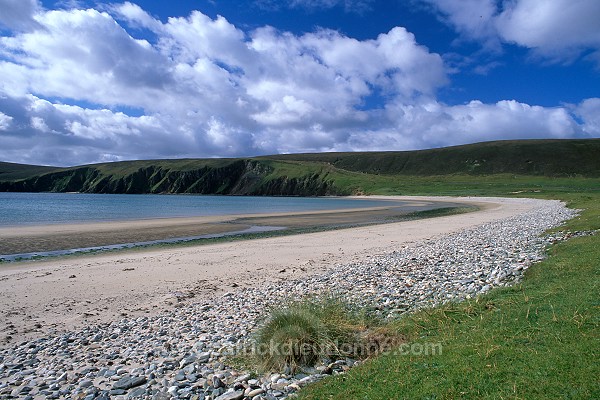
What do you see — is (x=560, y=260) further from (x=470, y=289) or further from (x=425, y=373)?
(x=425, y=373)

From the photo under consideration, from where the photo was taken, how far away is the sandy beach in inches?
480

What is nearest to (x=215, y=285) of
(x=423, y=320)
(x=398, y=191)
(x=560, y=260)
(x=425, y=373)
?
(x=423, y=320)

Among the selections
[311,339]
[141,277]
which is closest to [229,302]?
[311,339]

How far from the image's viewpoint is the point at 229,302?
1234 cm

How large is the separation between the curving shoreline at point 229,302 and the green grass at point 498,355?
1.35 m

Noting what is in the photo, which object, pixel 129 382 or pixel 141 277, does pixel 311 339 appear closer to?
pixel 129 382

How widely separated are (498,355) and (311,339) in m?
3.31

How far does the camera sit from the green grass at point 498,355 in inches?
197

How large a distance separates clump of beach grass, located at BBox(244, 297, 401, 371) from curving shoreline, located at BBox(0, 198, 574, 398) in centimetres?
53

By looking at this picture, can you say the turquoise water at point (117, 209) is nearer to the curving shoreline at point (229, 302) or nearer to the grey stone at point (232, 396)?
the curving shoreline at point (229, 302)

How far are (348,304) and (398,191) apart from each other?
132 m

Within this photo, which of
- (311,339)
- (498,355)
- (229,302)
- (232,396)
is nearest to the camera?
(498,355)

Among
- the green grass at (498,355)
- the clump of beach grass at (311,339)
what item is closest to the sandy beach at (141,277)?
the clump of beach grass at (311,339)

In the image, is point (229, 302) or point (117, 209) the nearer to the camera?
point (229, 302)
